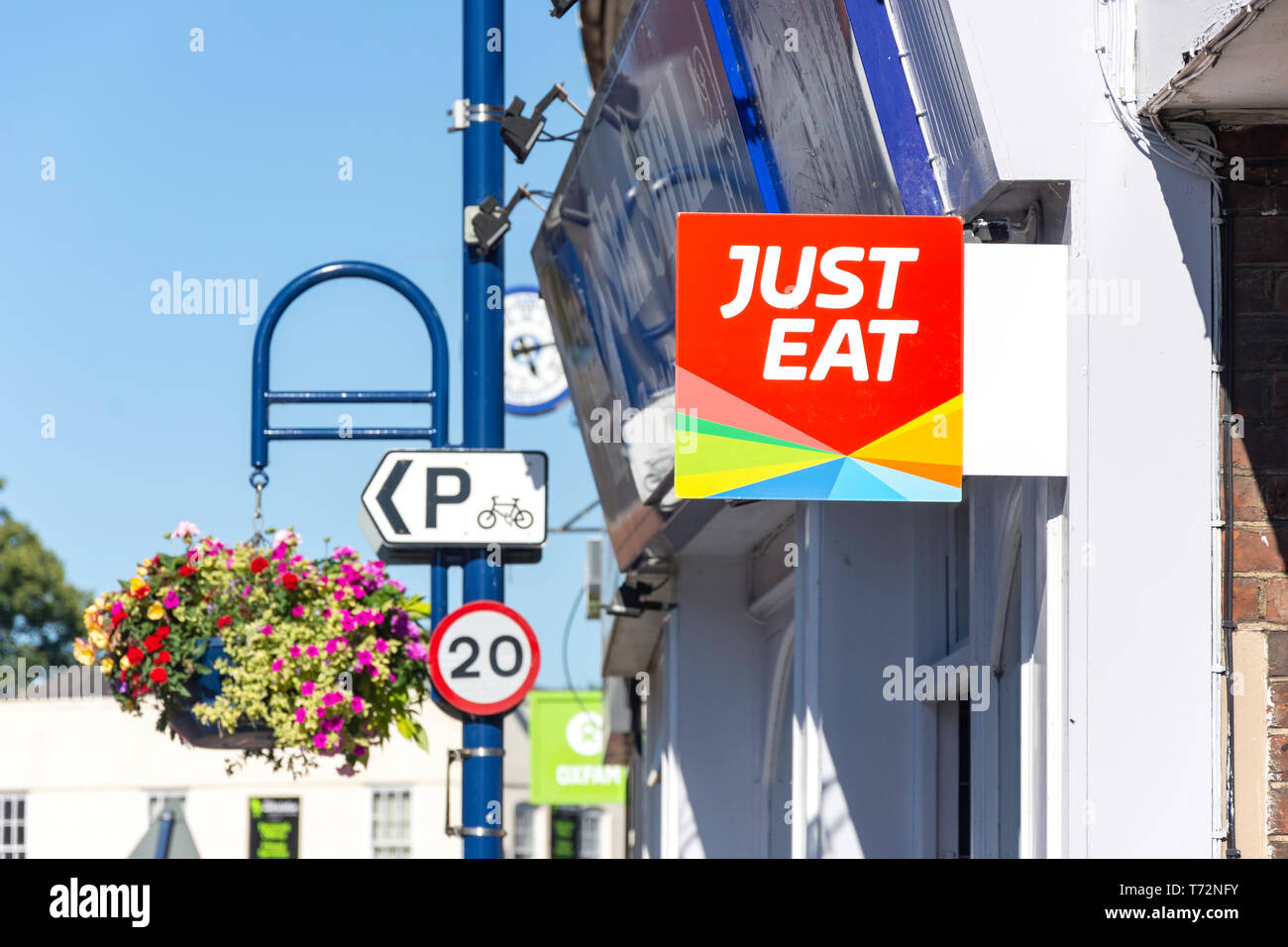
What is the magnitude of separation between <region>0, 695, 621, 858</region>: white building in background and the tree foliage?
80.1ft

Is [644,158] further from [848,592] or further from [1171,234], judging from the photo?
[1171,234]

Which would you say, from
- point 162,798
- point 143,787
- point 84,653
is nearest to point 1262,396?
point 84,653

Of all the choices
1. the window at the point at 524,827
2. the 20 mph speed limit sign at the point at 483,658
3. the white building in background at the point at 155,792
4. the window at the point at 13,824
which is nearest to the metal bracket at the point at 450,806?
the 20 mph speed limit sign at the point at 483,658

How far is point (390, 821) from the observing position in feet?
104

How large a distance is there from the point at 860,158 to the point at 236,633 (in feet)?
10.2

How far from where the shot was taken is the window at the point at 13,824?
1268 inches

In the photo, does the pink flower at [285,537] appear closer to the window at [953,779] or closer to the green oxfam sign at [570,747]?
the window at [953,779]

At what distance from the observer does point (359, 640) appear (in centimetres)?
689

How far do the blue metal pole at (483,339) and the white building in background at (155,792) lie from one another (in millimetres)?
24185

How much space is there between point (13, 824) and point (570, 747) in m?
13.9

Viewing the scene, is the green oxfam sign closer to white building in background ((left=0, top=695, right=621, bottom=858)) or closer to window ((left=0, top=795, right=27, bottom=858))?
white building in background ((left=0, top=695, right=621, bottom=858))

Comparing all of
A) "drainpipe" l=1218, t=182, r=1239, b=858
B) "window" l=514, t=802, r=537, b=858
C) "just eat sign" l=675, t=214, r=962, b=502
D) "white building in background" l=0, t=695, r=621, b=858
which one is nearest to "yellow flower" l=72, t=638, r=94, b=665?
"just eat sign" l=675, t=214, r=962, b=502
